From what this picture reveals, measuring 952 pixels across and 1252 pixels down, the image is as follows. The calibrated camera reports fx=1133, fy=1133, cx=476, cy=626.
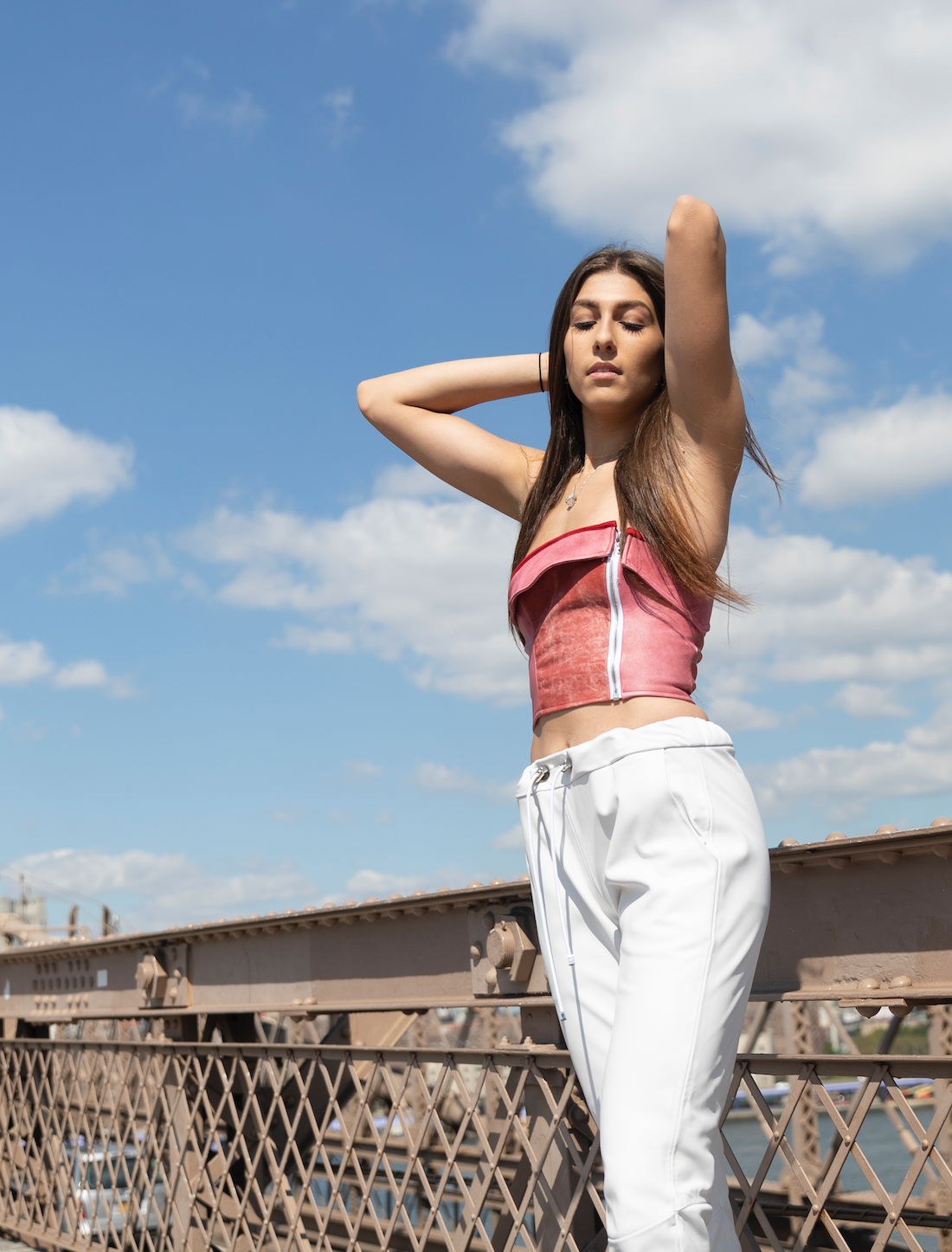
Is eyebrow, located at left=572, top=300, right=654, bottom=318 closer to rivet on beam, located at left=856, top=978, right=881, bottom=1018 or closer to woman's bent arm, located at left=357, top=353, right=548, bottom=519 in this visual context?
woman's bent arm, located at left=357, top=353, right=548, bottom=519

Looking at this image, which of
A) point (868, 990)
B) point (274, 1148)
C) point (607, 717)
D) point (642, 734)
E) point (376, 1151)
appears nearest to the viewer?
point (642, 734)

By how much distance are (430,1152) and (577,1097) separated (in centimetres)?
1044

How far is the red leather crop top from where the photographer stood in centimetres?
221

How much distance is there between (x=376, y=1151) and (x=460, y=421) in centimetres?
548

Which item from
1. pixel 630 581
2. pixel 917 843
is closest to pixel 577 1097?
pixel 917 843

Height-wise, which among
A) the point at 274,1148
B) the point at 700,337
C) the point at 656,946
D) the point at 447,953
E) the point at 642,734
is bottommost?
the point at 274,1148

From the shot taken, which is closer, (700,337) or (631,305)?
(700,337)

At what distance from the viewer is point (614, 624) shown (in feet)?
7.34

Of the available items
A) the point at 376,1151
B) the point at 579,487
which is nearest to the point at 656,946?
the point at 579,487

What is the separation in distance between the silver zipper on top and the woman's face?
1.15ft

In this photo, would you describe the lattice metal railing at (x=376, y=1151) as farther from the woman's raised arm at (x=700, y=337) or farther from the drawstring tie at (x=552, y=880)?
the woman's raised arm at (x=700, y=337)

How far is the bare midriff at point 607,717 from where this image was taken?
216 cm

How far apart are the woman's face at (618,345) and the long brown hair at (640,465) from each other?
0.04 metres

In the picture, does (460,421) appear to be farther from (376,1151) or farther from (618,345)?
(376,1151)
